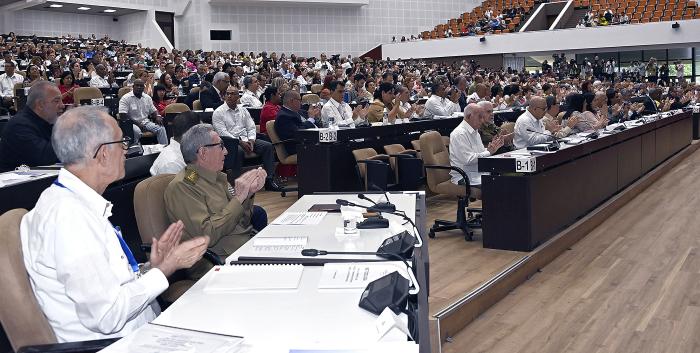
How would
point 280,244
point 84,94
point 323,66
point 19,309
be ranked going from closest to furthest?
point 19,309, point 280,244, point 84,94, point 323,66

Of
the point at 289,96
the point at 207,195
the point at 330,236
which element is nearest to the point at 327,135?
the point at 289,96

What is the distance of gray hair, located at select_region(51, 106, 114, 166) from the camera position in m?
2.10

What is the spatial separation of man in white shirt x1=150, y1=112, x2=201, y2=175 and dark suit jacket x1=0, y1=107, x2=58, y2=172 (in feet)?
3.36

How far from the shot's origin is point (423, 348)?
1.95 metres

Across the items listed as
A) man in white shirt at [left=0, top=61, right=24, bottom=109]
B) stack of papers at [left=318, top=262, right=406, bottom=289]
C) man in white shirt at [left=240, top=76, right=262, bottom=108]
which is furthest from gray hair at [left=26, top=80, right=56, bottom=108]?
man in white shirt at [left=0, top=61, right=24, bottom=109]

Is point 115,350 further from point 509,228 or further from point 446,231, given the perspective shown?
point 446,231

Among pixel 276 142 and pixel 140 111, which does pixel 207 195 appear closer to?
pixel 276 142

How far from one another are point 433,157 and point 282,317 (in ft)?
13.4

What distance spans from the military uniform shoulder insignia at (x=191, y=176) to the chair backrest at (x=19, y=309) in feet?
4.29

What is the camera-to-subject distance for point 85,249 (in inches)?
75.8

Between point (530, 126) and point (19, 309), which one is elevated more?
point (530, 126)

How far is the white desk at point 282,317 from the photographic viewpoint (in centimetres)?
172

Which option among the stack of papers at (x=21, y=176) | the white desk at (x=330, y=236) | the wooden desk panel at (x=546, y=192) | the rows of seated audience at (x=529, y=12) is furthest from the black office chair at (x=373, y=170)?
the rows of seated audience at (x=529, y=12)

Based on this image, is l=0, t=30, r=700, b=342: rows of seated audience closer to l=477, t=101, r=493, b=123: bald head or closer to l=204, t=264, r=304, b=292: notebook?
l=477, t=101, r=493, b=123: bald head
